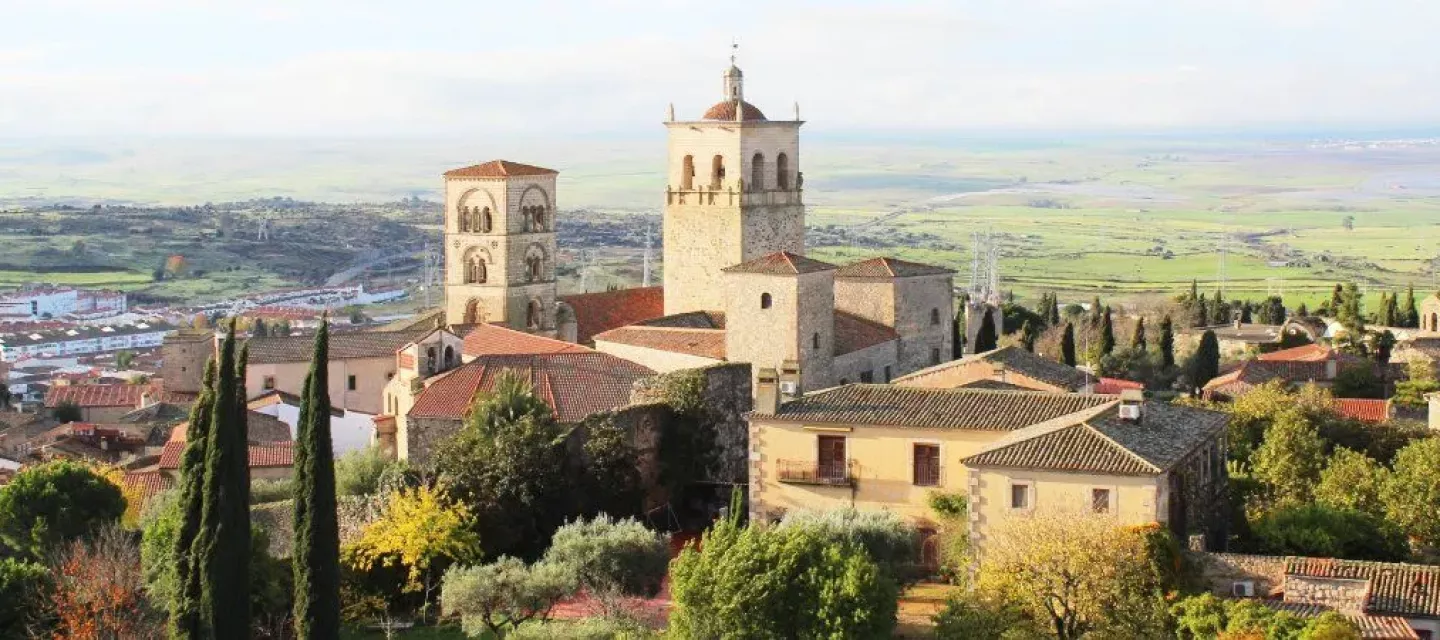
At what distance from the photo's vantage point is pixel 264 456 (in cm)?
3688

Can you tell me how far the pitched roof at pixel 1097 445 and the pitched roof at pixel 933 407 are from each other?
59cm

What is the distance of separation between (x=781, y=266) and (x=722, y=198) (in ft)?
33.0

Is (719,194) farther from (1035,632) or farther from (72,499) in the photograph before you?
(1035,632)

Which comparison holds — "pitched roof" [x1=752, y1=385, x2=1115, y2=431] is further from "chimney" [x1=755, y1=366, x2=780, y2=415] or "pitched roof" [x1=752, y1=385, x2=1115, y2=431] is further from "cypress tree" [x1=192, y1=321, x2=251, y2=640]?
"cypress tree" [x1=192, y1=321, x2=251, y2=640]

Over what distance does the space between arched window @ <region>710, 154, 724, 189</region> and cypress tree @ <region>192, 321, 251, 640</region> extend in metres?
21.7

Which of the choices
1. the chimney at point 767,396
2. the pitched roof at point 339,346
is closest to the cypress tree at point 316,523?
the chimney at point 767,396

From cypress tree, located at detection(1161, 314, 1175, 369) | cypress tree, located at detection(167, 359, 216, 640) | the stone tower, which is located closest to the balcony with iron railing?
cypress tree, located at detection(167, 359, 216, 640)

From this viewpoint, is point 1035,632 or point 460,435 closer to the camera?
point 1035,632

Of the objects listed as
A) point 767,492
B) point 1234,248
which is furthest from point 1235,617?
point 1234,248

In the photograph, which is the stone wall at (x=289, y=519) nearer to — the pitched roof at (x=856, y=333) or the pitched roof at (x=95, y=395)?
the pitched roof at (x=856, y=333)

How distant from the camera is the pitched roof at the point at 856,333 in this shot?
37.0 m

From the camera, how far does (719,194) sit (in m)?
45.2

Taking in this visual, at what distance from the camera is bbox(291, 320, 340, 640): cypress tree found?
80.4 ft

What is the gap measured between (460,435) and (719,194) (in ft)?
51.7
